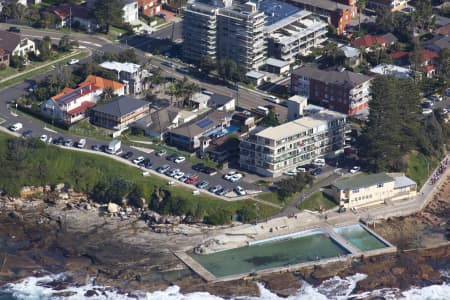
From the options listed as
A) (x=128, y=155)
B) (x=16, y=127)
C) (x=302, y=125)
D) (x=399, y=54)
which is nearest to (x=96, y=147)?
(x=128, y=155)

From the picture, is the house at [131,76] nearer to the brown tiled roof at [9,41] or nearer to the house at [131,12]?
the brown tiled roof at [9,41]

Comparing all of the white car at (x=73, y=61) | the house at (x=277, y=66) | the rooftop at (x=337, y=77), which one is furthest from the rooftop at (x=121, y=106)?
the house at (x=277, y=66)

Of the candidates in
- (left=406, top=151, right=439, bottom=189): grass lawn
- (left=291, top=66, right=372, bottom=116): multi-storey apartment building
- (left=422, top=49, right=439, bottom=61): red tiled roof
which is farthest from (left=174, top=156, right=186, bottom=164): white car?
(left=422, top=49, right=439, bottom=61): red tiled roof

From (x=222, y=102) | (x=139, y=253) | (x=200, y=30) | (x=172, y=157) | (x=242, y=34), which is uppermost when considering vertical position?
(x=242, y=34)

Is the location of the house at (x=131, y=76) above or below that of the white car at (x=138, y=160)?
above

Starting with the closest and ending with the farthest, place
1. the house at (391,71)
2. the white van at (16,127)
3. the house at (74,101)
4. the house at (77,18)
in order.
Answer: the white van at (16,127) < the house at (74,101) < the house at (391,71) < the house at (77,18)

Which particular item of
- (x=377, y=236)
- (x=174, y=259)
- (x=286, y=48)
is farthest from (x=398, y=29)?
(x=174, y=259)

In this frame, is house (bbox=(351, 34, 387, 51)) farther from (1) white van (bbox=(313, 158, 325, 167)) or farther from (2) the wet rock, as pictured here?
Answer: (2) the wet rock

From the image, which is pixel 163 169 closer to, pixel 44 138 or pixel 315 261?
pixel 44 138
